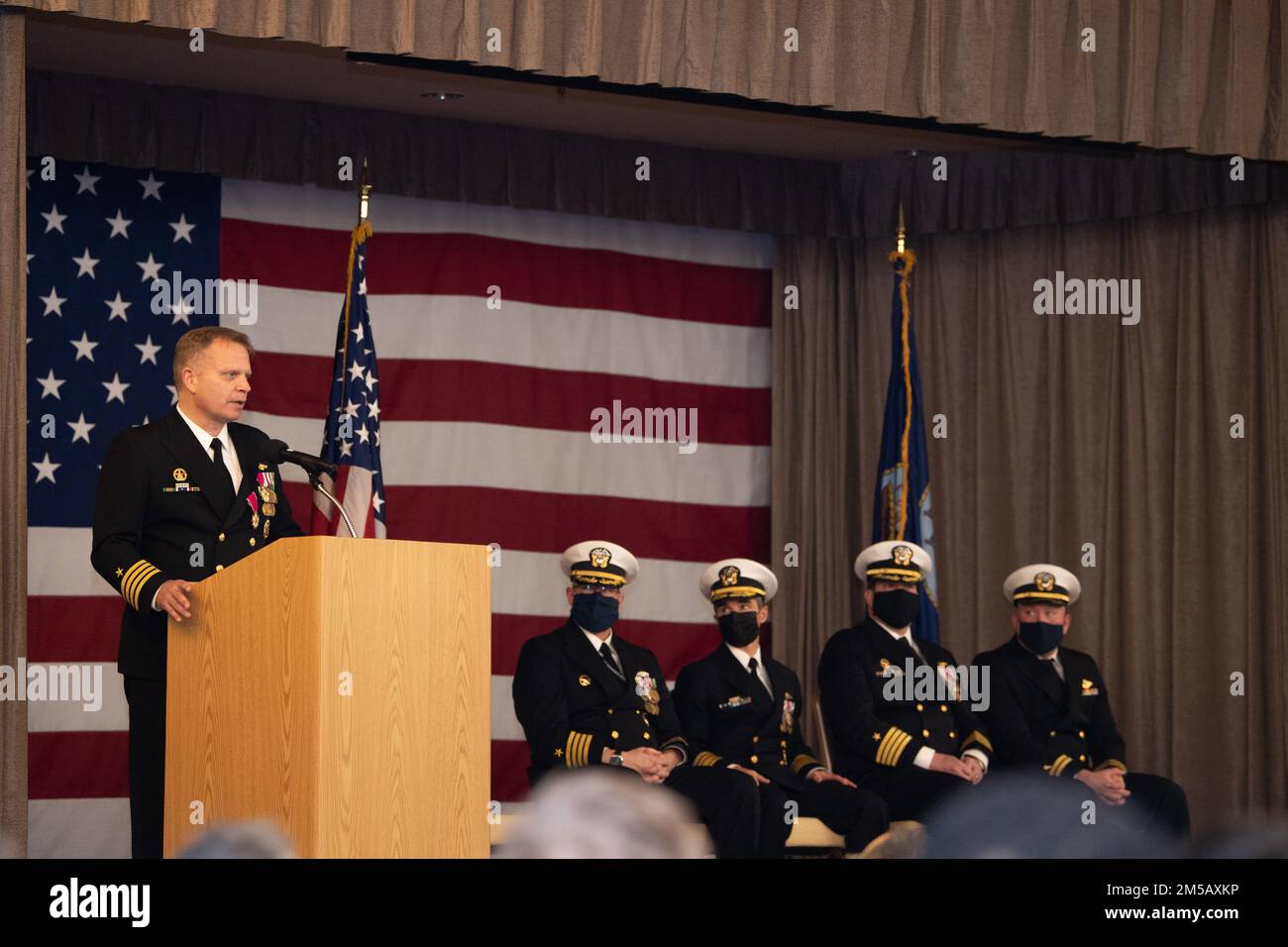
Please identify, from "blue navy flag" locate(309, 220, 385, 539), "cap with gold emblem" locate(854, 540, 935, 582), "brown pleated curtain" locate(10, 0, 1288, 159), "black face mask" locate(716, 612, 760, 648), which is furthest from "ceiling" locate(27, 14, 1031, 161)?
"black face mask" locate(716, 612, 760, 648)

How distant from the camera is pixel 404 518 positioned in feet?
22.8

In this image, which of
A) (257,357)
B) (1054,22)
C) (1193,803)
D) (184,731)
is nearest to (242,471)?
(184,731)

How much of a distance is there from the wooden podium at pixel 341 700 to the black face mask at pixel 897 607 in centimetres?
254

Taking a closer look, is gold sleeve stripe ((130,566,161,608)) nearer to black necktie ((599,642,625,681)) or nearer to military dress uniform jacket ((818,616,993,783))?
black necktie ((599,642,625,681))

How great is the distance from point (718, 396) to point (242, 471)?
3.75 meters

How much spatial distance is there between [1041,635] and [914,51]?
6.87 ft

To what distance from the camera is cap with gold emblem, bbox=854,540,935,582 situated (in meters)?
5.83

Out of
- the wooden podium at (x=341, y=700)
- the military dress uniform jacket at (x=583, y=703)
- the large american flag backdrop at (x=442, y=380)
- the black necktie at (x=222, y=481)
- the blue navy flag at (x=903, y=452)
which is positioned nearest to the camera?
the wooden podium at (x=341, y=700)

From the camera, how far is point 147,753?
393cm

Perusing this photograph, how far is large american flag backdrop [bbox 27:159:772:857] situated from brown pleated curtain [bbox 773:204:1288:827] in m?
0.34

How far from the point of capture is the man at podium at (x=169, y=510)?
12.8 feet

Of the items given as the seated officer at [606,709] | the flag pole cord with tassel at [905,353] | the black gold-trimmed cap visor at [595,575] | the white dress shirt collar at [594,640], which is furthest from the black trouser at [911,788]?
the flag pole cord with tassel at [905,353]

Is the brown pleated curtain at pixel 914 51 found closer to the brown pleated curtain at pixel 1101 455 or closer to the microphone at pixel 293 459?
the brown pleated curtain at pixel 1101 455

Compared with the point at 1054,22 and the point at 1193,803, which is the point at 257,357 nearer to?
the point at 1054,22
